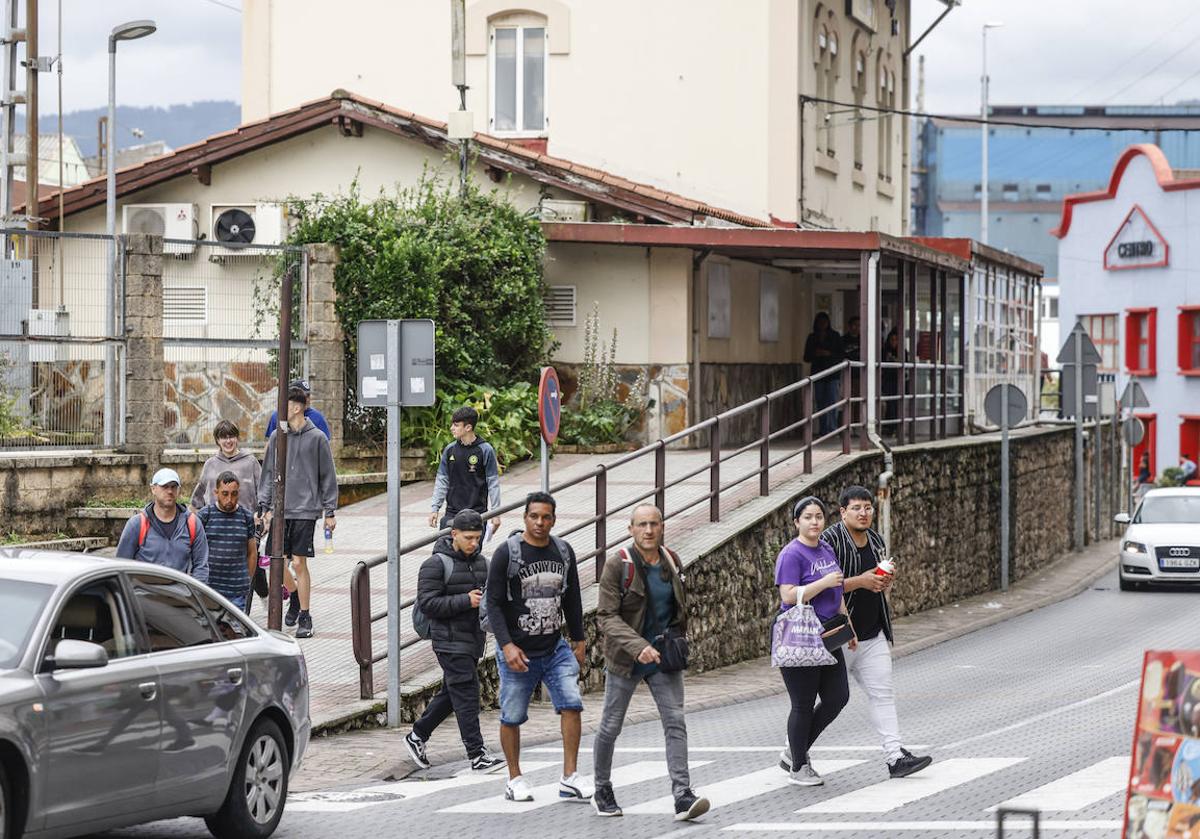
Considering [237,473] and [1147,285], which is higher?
[1147,285]

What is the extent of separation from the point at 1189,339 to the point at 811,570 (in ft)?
186

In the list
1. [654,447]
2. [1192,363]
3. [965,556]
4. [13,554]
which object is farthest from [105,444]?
[1192,363]

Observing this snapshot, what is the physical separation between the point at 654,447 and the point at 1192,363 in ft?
167

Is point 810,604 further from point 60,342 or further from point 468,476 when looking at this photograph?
point 60,342

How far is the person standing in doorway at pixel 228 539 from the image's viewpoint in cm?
1344

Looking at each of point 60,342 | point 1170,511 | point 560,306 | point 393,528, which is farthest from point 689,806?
point 1170,511

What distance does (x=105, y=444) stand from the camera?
19078mm

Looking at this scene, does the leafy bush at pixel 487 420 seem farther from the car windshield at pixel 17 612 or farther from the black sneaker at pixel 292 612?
the car windshield at pixel 17 612

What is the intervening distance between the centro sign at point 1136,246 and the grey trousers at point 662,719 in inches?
2338

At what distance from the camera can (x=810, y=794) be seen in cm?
1099

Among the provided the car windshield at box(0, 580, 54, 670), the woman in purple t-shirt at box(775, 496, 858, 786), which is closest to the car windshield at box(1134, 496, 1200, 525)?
the woman in purple t-shirt at box(775, 496, 858, 786)

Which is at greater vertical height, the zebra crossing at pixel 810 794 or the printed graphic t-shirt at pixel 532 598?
the printed graphic t-shirt at pixel 532 598

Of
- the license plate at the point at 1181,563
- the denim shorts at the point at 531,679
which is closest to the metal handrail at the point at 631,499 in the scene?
the denim shorts at the point at 531,679

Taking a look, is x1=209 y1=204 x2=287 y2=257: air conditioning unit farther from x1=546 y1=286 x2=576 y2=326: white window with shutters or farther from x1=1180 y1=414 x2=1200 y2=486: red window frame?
x1=1180 y1=414 x2=1200 y2=486: red window frame
